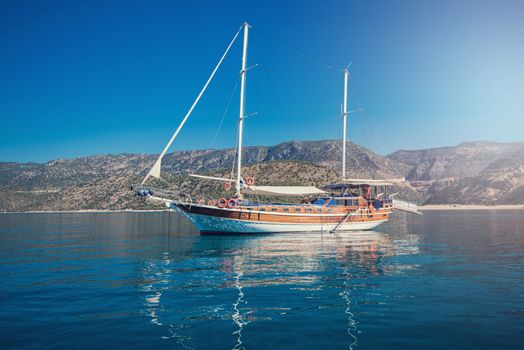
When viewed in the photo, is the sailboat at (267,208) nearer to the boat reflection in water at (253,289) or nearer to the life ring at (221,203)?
the life ring at (221,203)

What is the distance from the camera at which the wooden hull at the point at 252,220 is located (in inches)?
1626

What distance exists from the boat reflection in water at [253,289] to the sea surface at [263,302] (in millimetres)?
48

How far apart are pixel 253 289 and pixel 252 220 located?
86.6 ft

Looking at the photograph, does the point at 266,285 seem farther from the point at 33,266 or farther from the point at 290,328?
the point at 33,266

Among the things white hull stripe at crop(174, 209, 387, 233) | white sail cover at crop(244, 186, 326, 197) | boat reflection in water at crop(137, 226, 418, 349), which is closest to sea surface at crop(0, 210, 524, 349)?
boat reflection in water at crop(137, 226, 418, 349)

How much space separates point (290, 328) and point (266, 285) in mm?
5825

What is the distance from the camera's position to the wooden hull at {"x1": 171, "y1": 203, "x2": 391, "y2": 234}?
41.3 meters

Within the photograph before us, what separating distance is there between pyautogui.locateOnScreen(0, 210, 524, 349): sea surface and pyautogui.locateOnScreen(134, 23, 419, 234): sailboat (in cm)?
1610

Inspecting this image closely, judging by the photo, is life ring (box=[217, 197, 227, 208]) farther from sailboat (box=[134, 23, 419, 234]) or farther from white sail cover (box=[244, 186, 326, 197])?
white sail cover (box=[244, 186, 326, 197])

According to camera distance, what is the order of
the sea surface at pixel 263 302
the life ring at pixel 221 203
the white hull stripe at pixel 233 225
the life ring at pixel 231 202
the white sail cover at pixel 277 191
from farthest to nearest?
the white sail cover at pixel 277 191 → the white hull stripe at pixel 233 225 → the life ring at pixel 231 202 → the life ring at pixel 221 203 → the sea surface at pixel 263 302

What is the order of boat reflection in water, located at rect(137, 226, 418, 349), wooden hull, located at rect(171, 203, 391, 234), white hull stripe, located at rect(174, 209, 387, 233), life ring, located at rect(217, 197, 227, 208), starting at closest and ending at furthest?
1. boat reflection in water, located at rect(137, 226, 418, 349)
2. life ring, located at rect(217, 197, 227, 208)
3. wooden hull, located at rect(171, 203, 391, 234)
4. white hull stripe, located at rect(174, 209, 387, 233)

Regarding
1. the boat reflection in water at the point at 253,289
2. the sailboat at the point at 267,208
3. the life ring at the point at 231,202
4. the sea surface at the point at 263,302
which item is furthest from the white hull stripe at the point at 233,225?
the sea surface at the point at 263,302

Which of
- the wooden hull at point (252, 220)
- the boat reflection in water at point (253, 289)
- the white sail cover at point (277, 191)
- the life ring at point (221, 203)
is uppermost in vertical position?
the white sail cover at point (277, 191)

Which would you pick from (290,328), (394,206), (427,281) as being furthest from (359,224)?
(290,328)
